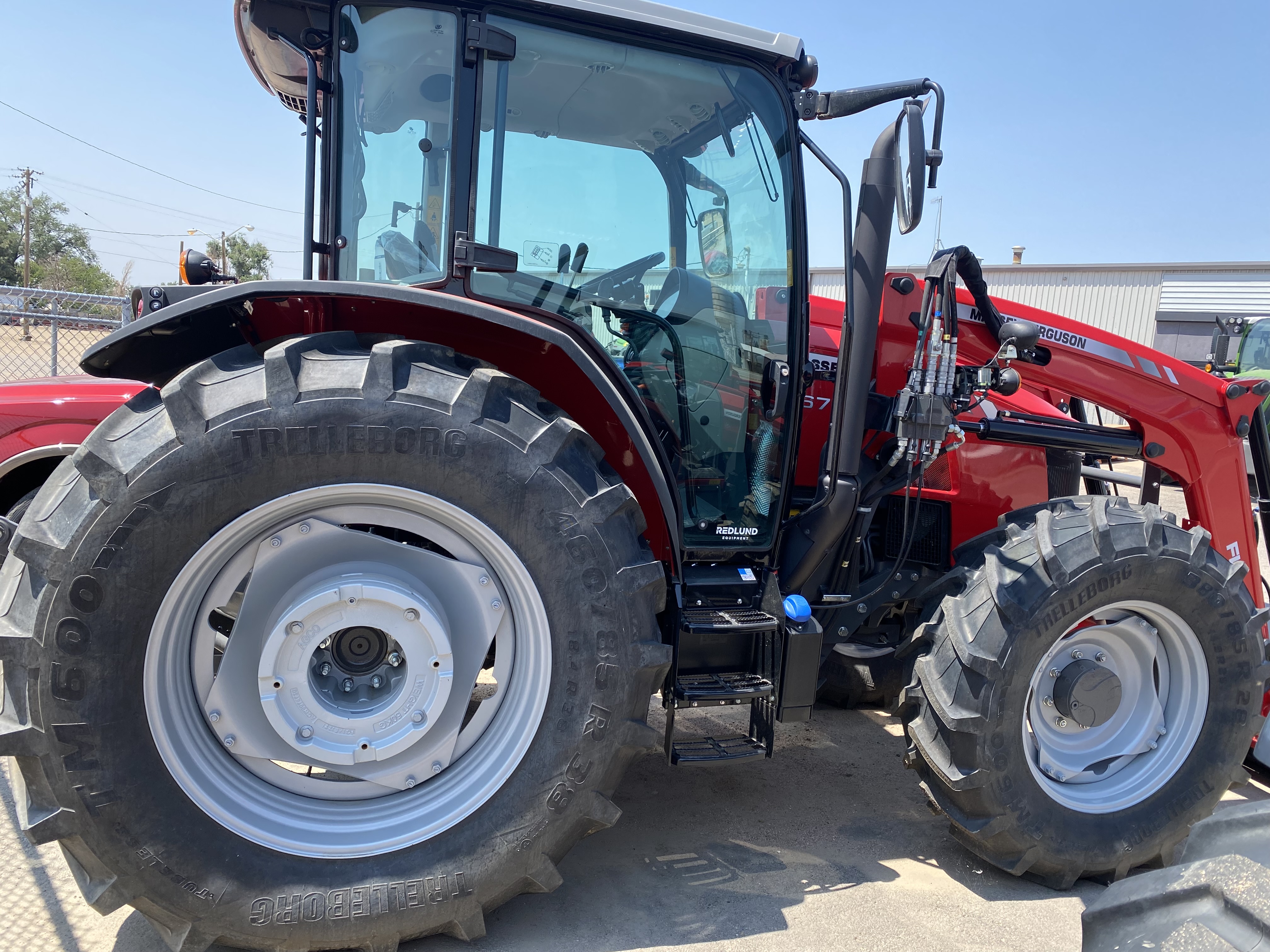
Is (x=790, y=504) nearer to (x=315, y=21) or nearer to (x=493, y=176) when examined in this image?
(x=493, y=176)

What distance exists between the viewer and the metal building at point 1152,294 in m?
20.9

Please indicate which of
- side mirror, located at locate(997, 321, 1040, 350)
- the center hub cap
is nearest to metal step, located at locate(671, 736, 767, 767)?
the center hub cap

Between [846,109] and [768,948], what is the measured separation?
238 centimetres

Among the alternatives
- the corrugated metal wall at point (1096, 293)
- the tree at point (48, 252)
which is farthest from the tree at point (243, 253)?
the corrugated metal wall at point (1096, 293)

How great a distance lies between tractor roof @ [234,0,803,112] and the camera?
2170 mm

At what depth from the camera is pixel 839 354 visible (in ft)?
8.84

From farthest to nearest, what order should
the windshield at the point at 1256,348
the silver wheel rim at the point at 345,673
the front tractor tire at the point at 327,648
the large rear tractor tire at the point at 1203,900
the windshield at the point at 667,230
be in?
the windshield at the point at 1256,348
the windshield at the point at 667,230
the silver wheel rim at the point at 345,673
the front tractor tire at the point at 327,648
the large rear tractor tire at the point at 1203,900

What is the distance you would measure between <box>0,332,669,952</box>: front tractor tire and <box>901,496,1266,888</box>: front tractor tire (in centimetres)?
99

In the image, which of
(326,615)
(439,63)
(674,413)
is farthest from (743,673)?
(439,63)

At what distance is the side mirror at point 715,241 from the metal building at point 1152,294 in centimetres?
2062

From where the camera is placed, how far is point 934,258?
286 centimetres

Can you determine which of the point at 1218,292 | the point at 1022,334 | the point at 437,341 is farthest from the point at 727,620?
the point at 1218,292

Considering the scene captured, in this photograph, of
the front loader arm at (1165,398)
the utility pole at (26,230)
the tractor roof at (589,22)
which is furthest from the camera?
the utility pole at (26,230)

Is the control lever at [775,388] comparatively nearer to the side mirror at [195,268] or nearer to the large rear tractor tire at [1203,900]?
the large rear tractor tire at [1203,900]
